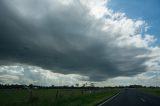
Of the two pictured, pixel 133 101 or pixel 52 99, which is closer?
pixel 133 101

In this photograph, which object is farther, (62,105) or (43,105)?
(62,105)

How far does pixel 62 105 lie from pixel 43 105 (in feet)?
7.79

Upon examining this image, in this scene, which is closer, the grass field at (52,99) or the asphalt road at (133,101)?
the asphalt road at (133,101)

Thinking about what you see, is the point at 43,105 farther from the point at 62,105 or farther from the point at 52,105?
the point at 62,105

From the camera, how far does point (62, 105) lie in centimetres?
2158

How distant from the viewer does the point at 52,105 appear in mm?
20359

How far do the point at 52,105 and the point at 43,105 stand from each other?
0.93 m

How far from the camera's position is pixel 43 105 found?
19719 millimetres

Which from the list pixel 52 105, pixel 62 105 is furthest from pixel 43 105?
pixel 62 105

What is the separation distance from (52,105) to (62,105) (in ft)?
4.79

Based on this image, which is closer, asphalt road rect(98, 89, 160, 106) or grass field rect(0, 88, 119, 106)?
asphalt road rect(98, 89, 160, 106)
